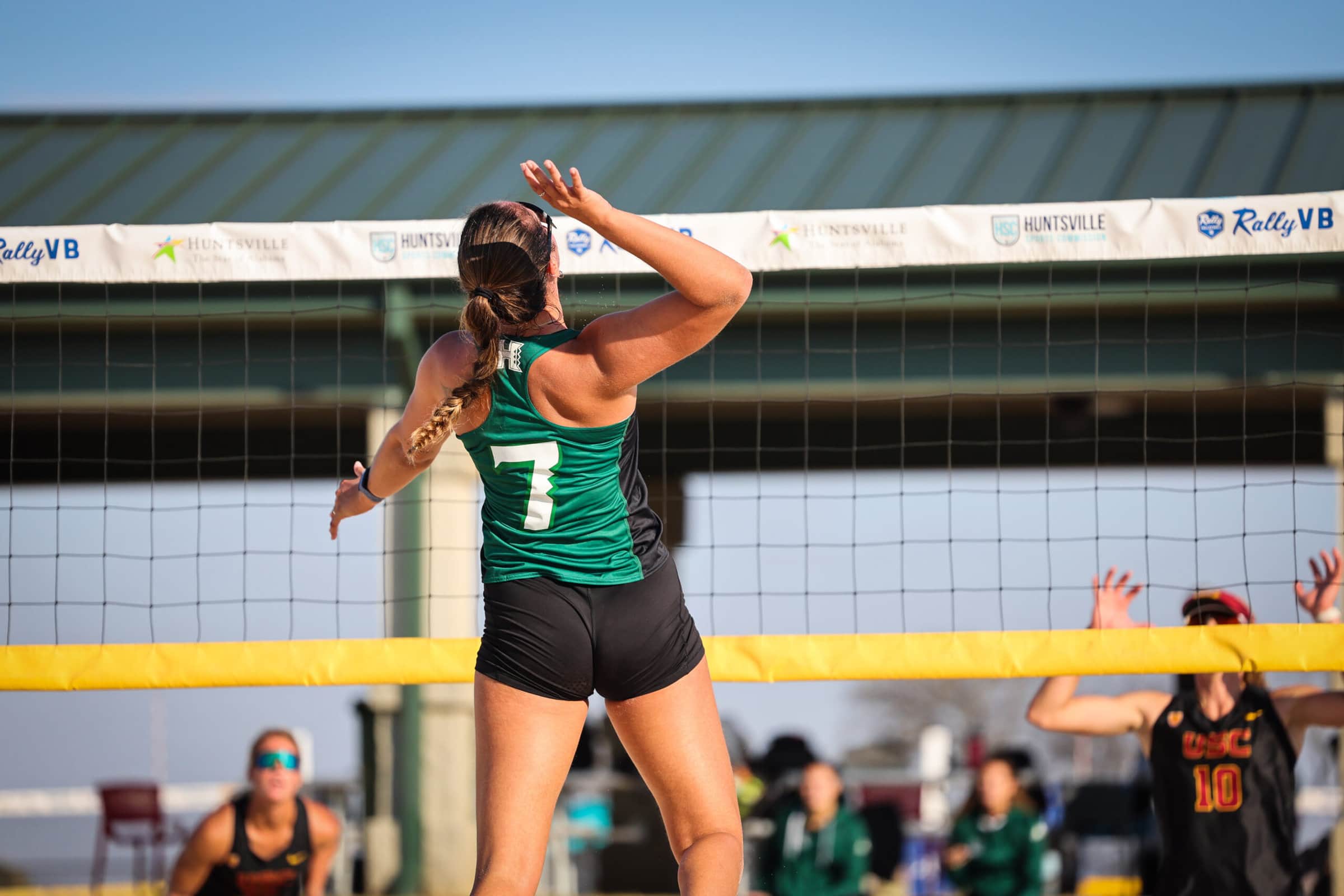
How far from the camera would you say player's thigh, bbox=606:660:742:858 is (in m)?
2.50

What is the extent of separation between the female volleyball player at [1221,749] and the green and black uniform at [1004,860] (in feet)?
7.83

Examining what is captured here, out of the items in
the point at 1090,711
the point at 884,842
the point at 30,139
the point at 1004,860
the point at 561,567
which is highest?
the point at 30,139

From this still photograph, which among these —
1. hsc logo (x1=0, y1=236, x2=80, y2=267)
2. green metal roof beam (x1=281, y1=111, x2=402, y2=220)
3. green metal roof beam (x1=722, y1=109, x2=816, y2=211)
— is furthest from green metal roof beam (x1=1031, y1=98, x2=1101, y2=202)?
hsc logo (x1=0, y1=236, x2=80, y2=267)

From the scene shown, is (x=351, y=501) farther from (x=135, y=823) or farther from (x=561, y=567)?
(x=135, y=823)

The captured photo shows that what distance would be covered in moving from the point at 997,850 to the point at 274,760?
3.53 meters

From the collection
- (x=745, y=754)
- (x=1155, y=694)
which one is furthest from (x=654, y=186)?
(x=1155, y=694)

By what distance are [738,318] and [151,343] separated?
11.4ft

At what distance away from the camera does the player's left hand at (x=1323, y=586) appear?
3920 millimetres

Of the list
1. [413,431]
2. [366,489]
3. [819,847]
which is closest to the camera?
[413,431]

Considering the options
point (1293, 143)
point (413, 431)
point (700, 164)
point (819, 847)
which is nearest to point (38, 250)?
point (413, 431)

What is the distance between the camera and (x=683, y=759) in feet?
8.19

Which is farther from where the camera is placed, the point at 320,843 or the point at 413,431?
the point at 320,843

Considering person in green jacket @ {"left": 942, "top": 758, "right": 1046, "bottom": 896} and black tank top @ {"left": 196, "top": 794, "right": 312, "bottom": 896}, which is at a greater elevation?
black tank top @ {"left": 196, "top": 794, "right": 312, "bottom": 896}

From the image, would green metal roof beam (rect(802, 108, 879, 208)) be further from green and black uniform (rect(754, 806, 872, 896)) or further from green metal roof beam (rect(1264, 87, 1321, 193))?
green and black uniform (rect(754, 806, 872, 896))
